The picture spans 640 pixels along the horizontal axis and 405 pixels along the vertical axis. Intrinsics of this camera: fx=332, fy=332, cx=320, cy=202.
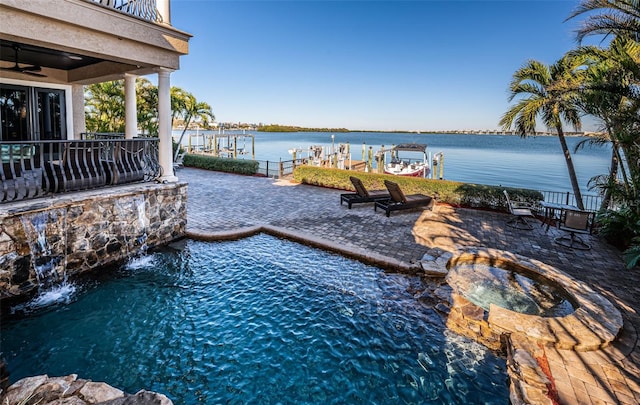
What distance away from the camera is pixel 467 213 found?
35.4 feet

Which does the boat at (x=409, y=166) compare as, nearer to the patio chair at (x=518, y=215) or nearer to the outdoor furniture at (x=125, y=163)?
the patio chair at (x=518, y=215)

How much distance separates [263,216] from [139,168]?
3.45 m

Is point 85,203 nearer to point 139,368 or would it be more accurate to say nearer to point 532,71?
point 139,368

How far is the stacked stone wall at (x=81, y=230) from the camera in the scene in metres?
4.94

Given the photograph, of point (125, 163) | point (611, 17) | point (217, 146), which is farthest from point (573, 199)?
point (217, 146)

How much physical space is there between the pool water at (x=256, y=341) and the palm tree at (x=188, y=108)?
16313 mm

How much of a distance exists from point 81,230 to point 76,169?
3.84 feet

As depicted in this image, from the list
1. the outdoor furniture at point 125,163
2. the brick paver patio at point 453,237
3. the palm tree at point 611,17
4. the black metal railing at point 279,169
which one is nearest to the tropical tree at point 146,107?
the black metal railing at point 279,169

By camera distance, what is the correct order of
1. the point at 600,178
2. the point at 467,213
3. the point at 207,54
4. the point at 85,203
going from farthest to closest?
the point at 207,54 → the point at 467,213 → the point at 600,178 → the point at 85,203

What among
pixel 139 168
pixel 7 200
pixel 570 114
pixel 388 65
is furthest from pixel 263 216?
pixel 388 65

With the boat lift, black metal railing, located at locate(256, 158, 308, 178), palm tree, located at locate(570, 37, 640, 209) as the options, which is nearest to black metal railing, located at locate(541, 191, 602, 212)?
palm tree, located at locate(570, 37, 640, 209)

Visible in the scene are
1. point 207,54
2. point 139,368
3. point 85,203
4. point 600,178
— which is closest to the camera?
point 139,368

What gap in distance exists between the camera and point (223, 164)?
18.8m

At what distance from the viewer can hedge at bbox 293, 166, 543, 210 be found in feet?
35.4
